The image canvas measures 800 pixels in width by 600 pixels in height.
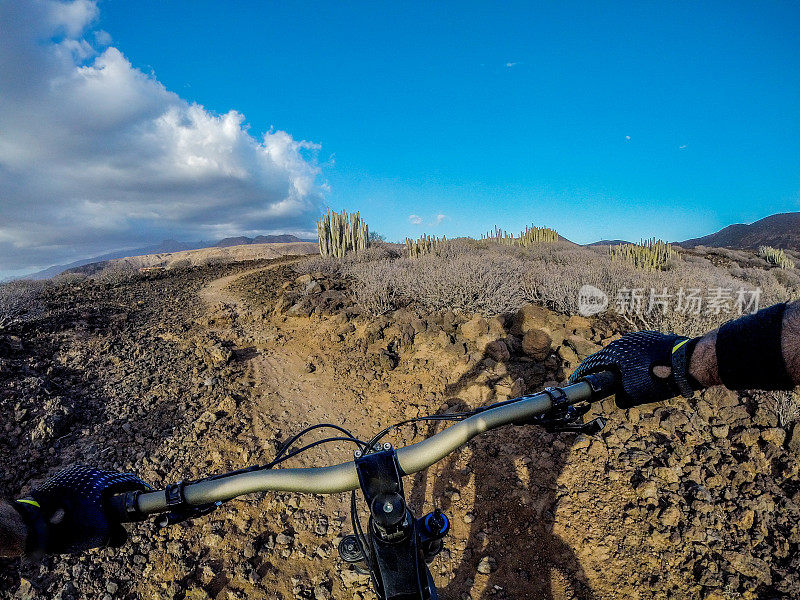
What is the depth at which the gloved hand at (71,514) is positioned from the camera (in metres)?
1.02

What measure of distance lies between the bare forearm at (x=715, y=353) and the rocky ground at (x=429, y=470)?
2.06 metres

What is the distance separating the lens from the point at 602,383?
143 cm

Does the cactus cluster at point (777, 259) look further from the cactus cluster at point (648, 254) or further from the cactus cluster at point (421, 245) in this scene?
the cactus cluster at point (421, 245)

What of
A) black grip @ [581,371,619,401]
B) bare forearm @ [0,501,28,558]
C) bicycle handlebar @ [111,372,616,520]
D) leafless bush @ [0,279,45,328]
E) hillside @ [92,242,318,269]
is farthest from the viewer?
hillside @ [92,242,318,269]

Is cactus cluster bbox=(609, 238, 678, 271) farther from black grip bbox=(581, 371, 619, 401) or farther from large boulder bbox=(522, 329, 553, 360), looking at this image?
black grip bbox=(581, 371, 619, 401)

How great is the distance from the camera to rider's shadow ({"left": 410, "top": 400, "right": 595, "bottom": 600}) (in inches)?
104

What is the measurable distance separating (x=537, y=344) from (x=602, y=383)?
364 centimetres

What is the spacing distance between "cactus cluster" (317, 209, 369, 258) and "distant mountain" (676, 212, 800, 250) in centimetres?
3574

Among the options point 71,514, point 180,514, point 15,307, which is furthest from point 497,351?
point 15,307

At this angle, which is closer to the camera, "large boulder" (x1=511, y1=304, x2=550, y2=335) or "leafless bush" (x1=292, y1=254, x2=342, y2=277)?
"large boulder" (x1=511, y1=304, x2=550, y2=335)

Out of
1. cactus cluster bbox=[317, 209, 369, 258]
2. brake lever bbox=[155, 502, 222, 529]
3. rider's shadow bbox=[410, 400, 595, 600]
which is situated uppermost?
cactus cluster bbox=[317, 209, 369, 258]

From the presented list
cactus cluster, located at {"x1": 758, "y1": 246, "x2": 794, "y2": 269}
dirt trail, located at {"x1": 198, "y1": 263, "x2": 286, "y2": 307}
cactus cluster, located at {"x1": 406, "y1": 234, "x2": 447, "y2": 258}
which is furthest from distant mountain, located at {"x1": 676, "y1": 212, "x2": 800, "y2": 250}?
dirt trail, located at {"x1": 198, "y1": 263, "x2": 286, "y2": 307}

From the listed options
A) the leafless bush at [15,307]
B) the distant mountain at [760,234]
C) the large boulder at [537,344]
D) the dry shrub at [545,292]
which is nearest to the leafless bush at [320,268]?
the dry shrub at [545,292]

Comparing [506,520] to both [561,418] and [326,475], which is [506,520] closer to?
[561,418]
